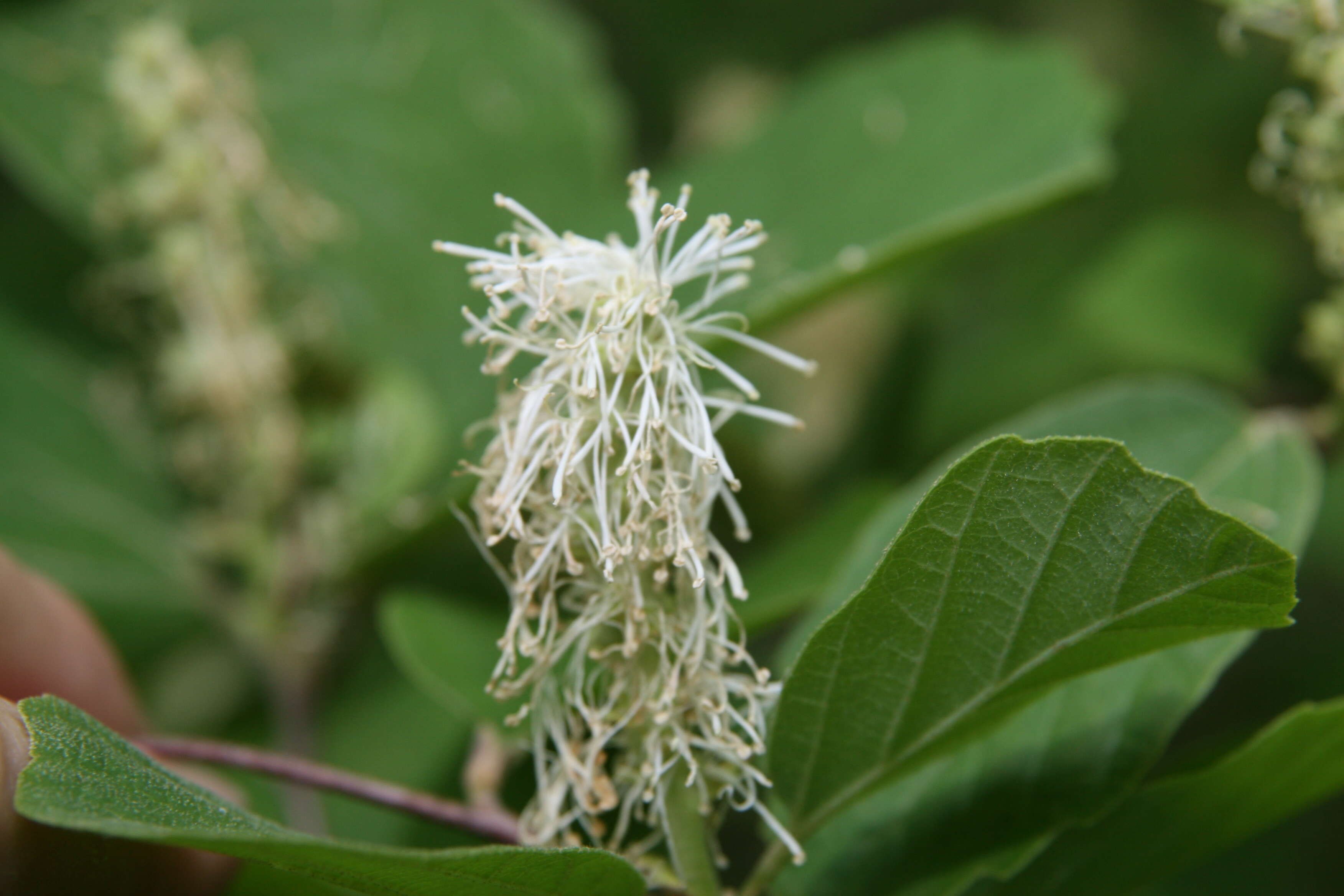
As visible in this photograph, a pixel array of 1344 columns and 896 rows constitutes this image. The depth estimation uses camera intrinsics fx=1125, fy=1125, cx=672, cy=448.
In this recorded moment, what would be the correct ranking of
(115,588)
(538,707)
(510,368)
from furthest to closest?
(115,588), (510,368), (538,707)

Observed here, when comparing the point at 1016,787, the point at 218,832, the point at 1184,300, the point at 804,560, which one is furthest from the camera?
the point at 1184,300

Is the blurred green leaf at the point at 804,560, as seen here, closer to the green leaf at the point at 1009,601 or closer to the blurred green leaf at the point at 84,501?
the green leaf at the point at 1009,601

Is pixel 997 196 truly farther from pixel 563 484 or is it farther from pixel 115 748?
pixel 115 748

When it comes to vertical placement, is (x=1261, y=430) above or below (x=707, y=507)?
below

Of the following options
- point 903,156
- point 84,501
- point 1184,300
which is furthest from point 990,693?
point 84,501

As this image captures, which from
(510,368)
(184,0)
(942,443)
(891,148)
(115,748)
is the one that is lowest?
(942,443)

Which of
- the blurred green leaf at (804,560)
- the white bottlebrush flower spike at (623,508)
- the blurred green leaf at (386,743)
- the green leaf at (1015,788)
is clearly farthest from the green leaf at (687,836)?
the blurred green leaf at (386,743)

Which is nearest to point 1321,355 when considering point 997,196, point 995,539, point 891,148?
point 997,196

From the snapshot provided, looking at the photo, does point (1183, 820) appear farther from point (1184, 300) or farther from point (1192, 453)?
point (1184, 300)
